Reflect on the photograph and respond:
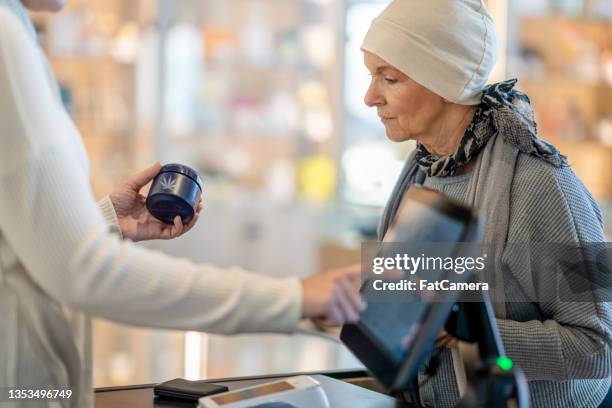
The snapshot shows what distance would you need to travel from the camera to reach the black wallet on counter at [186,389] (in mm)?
1741

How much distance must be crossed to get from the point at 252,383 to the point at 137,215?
454mm

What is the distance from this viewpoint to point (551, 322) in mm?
1835

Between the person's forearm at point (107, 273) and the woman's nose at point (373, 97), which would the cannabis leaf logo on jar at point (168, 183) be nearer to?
the person's forearm at point (107, 273)

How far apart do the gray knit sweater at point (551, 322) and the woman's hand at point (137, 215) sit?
2.15 feet

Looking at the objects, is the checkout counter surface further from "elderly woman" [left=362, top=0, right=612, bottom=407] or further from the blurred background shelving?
the blurred background shelving

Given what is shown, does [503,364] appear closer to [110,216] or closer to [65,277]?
[65,277]

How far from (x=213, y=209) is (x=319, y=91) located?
1.13m

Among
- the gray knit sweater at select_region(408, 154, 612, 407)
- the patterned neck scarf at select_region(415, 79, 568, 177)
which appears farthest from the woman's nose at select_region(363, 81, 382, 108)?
the gray knit sweater at select_region(408, 154, 612, 407)

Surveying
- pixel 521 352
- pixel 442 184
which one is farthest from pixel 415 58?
pixel 521 352

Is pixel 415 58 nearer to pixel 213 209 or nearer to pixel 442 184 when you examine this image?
pixel 442 184

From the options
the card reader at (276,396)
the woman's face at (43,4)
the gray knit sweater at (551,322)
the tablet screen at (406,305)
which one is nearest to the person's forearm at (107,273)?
the tablet screen at (406,305)

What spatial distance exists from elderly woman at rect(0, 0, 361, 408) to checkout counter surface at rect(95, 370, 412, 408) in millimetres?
360

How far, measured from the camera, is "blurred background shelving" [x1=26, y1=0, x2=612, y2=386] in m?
5.64

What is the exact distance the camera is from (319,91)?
602cm
